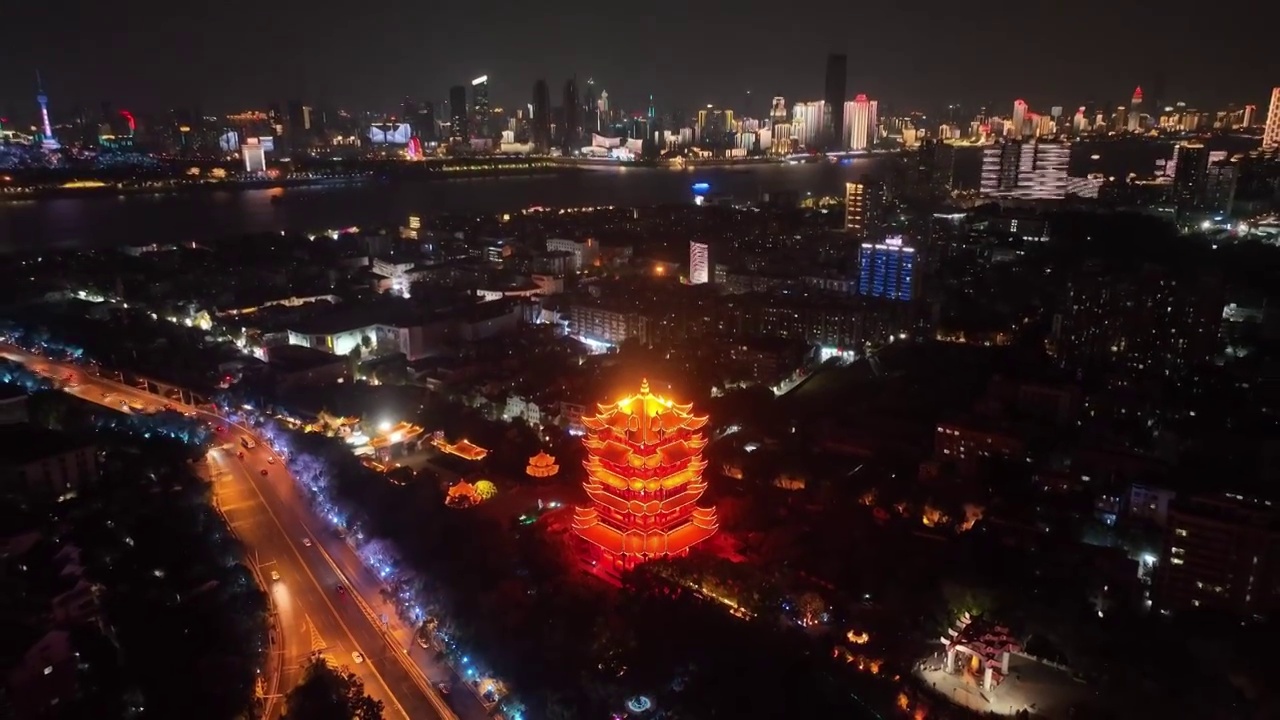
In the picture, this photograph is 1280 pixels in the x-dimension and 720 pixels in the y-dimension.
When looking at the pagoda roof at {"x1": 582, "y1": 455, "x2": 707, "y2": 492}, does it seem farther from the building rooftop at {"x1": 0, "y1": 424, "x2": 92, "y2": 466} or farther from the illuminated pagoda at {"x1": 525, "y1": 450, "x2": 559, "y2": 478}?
the building rooftop at {"x1": 0, "y1": 424, "x2": 92, "y2": 466}

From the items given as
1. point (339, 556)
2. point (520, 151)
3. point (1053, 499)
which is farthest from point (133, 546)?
point (520, 151)

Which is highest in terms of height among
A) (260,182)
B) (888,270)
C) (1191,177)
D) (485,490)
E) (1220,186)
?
(1191,177)

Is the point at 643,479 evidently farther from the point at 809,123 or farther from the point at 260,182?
the point at 809,123

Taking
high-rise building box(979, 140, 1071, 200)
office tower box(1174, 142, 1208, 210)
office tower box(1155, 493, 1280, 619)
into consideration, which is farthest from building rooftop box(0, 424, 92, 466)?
high-rise building box(979, 140, 1071, 200)

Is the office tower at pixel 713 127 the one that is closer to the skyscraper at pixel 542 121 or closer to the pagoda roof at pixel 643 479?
the skyscraper at pixel 542 121

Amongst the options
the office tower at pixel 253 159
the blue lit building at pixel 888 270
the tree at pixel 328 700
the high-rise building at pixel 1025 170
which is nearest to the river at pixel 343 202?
the office tower at pixel 253 159

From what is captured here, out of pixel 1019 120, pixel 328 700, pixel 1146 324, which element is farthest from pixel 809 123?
pixel 328 700
